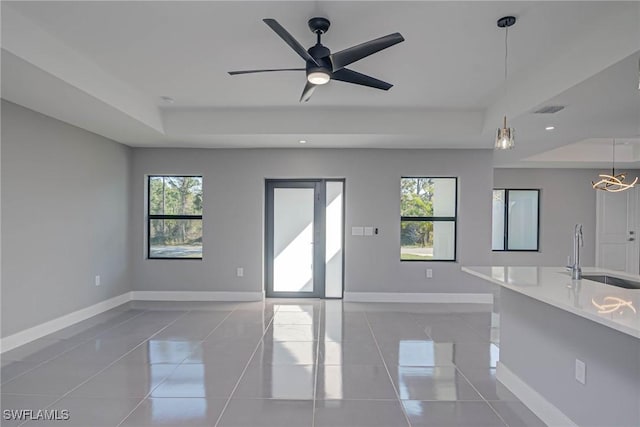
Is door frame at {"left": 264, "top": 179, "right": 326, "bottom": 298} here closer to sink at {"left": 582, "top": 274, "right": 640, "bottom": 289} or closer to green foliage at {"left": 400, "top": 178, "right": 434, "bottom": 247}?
green foliage at {"left": 400, "top": 178, "right": 434, "bottom": 247}

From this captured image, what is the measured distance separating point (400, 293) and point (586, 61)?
3895 mm

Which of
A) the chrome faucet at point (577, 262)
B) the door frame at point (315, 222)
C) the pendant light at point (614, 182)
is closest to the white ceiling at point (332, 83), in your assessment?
the door frame at point (315, 222)

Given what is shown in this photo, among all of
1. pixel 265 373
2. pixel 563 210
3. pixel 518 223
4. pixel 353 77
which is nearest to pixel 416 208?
pixel 518 223

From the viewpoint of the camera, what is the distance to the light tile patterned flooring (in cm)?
241

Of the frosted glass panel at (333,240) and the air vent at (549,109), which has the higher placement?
the air vent at (549,109)

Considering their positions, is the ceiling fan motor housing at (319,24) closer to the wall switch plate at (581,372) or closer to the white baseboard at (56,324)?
the wall switch plate at (581,372)

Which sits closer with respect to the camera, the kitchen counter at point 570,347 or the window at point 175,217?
the kitchen counter at point 570,347

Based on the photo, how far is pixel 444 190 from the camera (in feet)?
19.1

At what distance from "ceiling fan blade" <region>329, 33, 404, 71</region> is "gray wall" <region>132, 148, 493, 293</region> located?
3.23 meters

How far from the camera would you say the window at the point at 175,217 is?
579 centimetres

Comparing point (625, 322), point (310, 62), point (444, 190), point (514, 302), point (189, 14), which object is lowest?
point (514, 302)

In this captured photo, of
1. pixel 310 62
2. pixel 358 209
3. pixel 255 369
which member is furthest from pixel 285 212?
pixel 310 62

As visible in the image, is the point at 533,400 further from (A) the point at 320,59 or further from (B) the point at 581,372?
(A) the point at 320,59

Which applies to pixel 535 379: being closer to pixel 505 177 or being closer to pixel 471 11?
pixel 471 11
